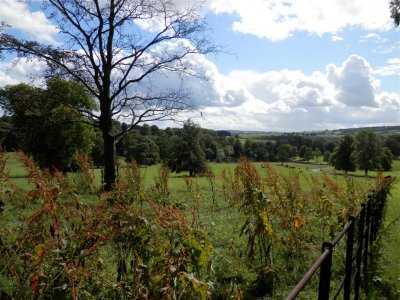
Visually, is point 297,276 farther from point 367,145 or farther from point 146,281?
point 367,145

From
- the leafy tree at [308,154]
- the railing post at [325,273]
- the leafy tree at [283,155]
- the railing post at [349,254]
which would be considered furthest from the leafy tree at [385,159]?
the railing post at [325,273]

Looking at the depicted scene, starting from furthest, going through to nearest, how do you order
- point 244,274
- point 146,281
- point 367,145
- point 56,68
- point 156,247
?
1. point 367,145
2. point 56,68
3. point 244,274
4. point 156,247
5. point 146,281

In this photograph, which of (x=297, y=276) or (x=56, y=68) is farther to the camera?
(x=56, y=68)

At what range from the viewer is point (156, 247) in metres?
3.18

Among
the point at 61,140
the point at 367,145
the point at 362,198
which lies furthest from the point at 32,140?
the point at 367,145

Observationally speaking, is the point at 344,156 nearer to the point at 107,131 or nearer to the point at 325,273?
the point at 107,131

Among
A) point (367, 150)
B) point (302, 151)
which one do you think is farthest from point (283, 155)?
point (367, 150)

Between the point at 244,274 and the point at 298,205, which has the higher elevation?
the point at 298,205

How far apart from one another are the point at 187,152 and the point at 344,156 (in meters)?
36.7

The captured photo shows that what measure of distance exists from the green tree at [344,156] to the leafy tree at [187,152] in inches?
1276

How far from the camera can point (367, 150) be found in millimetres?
75062

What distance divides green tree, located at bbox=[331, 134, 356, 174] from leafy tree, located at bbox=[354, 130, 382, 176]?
2484 mm

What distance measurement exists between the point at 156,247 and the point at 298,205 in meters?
4.22

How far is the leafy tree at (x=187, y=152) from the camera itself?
196 ft
